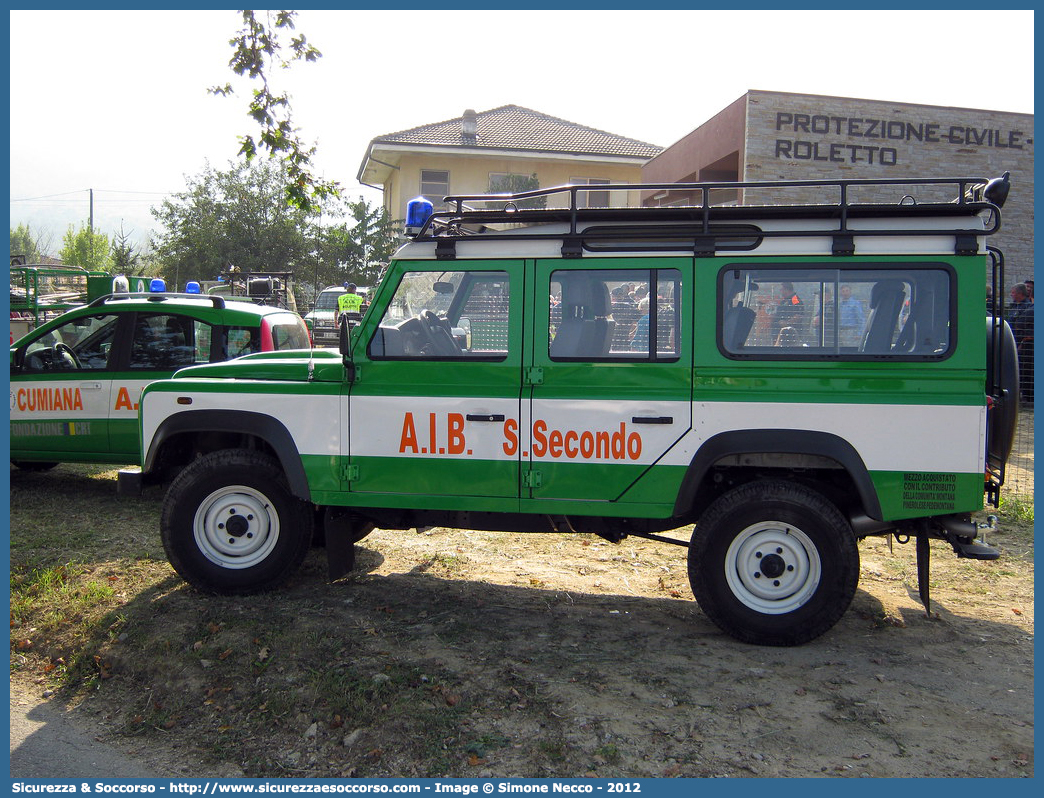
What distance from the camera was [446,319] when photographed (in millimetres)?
5379

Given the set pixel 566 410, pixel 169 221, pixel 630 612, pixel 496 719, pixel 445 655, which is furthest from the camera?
pixel 169 221

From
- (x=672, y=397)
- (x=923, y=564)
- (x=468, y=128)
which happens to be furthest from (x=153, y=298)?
(x=468, y=128)

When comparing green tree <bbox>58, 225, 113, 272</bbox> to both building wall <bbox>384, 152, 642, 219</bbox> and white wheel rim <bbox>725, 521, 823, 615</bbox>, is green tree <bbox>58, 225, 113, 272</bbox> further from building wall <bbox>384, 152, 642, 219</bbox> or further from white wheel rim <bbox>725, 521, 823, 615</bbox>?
white wheel rim <bbox>725, 521, 823, 615</bbox>

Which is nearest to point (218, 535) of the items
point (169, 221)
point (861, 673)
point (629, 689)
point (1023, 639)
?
point (629, 689)

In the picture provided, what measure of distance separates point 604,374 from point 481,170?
1059 inches

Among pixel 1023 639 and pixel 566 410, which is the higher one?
pixel 566 410

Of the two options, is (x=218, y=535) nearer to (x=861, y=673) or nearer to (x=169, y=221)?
(x=861, y=673)

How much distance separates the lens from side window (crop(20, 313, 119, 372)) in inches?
327

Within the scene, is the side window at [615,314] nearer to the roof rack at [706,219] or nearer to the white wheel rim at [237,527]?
the roof rack at [706,219]

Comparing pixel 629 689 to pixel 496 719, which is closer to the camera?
pixel 496 719

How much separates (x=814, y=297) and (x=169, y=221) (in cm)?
3803

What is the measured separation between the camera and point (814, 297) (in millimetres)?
5000

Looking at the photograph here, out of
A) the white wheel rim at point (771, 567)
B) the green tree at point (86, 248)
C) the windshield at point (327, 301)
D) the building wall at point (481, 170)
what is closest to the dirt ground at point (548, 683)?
the white wheel rim at point (771, 567)

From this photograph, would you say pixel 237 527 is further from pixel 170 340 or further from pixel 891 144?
pixel 891 144
